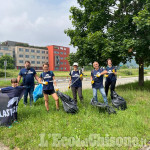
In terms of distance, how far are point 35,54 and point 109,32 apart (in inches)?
2420

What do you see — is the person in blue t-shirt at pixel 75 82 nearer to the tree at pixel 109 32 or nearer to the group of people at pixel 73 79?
the group of people at pixel 73 79

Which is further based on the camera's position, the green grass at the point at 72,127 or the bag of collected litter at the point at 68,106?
the bag of collected litter at the point at 68,106

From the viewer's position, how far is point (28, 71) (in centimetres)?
529

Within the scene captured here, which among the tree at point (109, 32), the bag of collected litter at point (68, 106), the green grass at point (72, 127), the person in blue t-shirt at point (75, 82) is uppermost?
the tree at point (109, 32)

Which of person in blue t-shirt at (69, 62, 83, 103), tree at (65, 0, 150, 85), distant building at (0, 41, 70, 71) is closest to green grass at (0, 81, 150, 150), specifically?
person in blue t-shirt at (69, 62, 83, 103)

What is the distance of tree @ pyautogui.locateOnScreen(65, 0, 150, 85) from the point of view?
713 centimetres

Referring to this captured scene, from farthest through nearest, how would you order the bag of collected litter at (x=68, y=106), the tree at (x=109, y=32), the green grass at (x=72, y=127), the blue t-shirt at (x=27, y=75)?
the tree at (x=109, y=32) < the blue t-shirt at (x=27, y=75) < the bag of collected litter at (x=68, y=106) < the green grass at (x=72, y=127)

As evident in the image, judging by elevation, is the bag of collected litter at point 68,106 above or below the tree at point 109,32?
below

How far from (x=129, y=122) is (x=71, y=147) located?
5.87ft

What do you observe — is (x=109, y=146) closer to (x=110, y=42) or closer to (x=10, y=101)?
(x=10, y=101)

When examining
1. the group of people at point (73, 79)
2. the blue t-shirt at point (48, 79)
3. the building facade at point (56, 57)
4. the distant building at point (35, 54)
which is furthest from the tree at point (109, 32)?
the building facade at point (56, 57)

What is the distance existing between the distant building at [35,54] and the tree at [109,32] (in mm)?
47616

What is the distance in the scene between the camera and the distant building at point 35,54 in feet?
193

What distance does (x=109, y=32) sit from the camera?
311 inches
